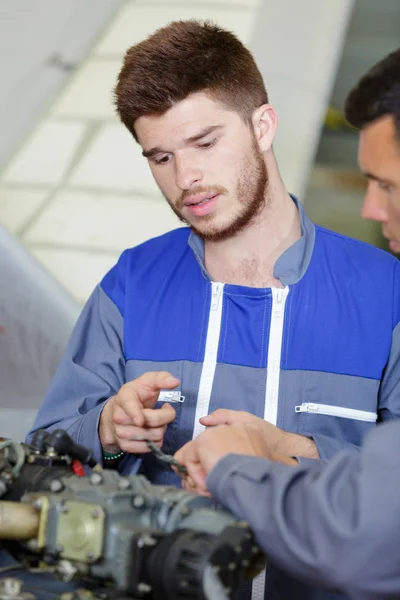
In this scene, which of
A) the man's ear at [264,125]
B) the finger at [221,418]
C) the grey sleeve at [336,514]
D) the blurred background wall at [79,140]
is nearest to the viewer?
the grey sleeve at [336,514]

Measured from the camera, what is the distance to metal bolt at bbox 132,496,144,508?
96cm

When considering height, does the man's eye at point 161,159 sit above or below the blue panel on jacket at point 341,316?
above

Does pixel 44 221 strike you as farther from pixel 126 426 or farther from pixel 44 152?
pixel 126 426

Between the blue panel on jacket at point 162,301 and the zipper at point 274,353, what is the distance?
4.7 inches

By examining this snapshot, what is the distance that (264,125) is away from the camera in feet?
5.05

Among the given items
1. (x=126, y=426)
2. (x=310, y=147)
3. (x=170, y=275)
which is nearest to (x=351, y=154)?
(x=310, y=147)

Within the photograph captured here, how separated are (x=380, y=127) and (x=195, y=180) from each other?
1.49 feet

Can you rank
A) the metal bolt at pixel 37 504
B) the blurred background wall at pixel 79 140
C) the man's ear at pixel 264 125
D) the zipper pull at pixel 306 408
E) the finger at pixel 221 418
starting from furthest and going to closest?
the blurred background wall at pixel 79 140
the man's ear at pixel 264 125
the zipper pull at pixel 306 408
the finger at pixel 221 418
the metal bolt at pixel 37 504

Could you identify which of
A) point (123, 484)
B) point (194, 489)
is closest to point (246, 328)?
point (194, 489)

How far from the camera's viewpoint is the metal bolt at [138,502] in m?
0.96

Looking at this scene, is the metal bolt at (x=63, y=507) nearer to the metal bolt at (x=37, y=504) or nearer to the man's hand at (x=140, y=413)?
the metal bolt at (x=37, y=504)

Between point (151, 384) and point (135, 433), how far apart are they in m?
0.09

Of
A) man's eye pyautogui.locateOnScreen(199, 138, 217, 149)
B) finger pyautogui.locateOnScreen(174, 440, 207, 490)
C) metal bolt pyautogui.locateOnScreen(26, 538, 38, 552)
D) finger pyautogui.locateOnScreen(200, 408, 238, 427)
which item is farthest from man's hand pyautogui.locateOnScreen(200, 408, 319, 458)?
man's eye pyautogui.locateOnScreen(199, 138, 217, 149)

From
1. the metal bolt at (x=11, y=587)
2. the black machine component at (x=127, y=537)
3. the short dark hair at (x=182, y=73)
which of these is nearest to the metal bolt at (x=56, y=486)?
the black machine component at (x=127, y=537)
